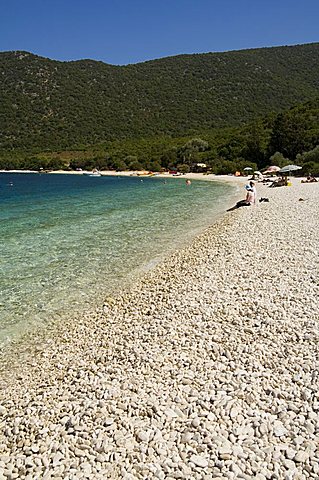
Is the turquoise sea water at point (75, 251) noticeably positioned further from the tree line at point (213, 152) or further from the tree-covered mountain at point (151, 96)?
the tree-covered mountain at point (151, 96)

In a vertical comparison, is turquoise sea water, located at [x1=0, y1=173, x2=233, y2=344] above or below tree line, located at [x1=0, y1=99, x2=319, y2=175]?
below

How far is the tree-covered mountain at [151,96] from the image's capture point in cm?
11031

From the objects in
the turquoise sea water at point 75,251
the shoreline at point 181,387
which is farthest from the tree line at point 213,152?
the shoreline at point 181,387

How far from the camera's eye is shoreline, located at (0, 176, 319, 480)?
4402 mm

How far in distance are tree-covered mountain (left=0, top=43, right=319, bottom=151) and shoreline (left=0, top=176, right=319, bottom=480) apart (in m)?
98.4

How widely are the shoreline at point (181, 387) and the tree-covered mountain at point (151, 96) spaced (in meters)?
98.4

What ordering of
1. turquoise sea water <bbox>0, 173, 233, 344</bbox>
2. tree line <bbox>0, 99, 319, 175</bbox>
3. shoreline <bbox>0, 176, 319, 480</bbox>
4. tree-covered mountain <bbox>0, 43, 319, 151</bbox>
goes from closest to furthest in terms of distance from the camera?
shoreline <bbox>0, 176, 319, 480</bbox>, turquoise sea water <bbox>0, 173, 233, 344</bbox>, tree line <bbox>0, 99, 319, 175</bbox>, tree-covered mountain <bbox>0, 43, 319, 151</bbox>

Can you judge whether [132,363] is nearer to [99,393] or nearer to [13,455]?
[99,393]

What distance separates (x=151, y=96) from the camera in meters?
119

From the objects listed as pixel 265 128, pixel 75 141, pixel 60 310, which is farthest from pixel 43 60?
pixel 60 310

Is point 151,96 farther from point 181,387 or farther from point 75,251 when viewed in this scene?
point 181,387

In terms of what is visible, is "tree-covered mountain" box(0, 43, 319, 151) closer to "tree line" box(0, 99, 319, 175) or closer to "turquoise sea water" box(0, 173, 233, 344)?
"tree line" box(0, 99, 319, 175)

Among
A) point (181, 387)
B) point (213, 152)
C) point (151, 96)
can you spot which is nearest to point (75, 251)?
point (181, 387)

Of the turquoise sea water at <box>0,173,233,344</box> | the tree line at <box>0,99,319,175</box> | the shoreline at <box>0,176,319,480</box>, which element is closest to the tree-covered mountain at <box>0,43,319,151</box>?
the tree line at <box>0,99,319,175</box>
